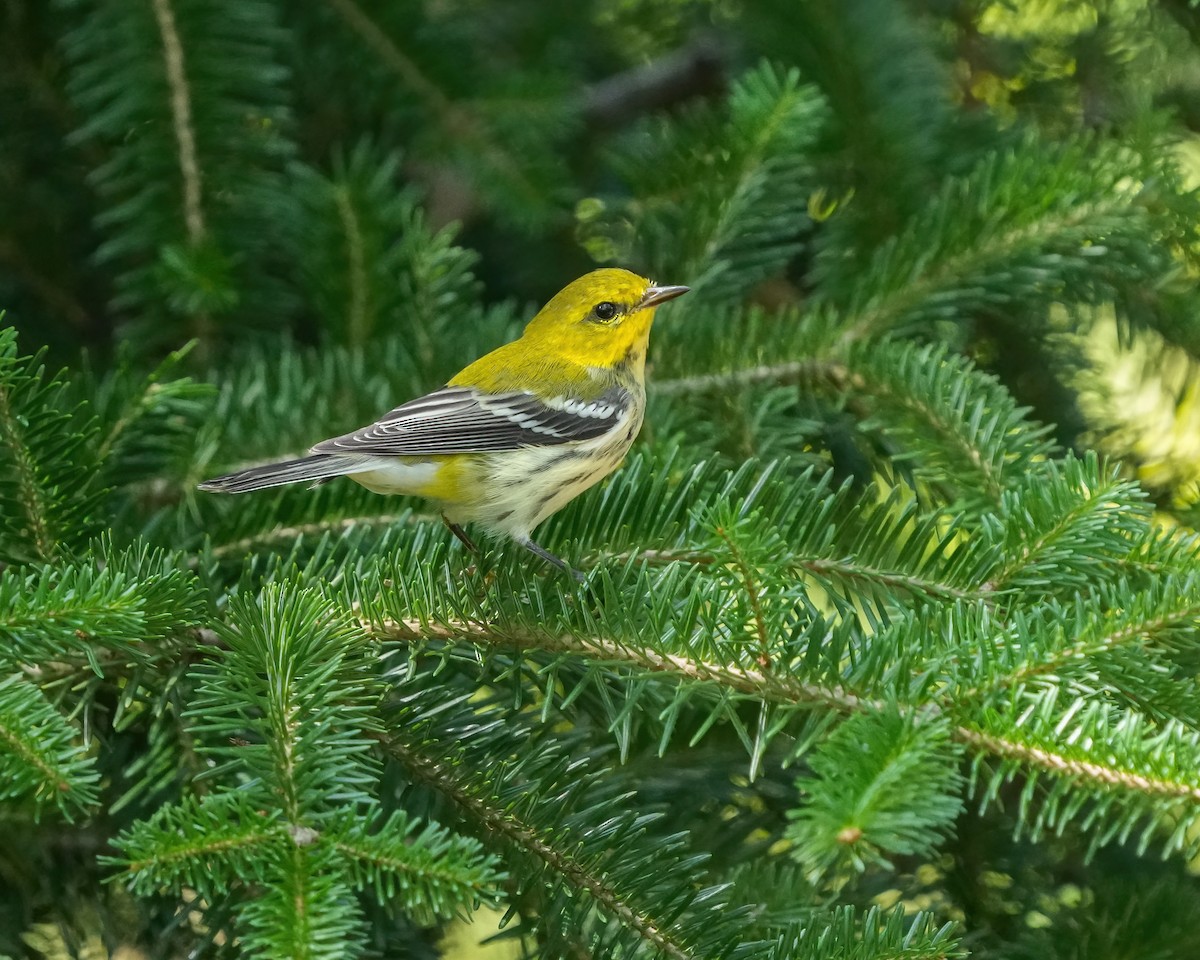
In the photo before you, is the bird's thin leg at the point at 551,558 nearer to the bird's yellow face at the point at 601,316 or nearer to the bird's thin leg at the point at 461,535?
the bird's thin leg at the point at 461,535

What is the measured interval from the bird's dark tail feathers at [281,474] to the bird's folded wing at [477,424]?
6 cm

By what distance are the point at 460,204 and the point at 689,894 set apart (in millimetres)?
2590

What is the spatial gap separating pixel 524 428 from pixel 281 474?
80cm

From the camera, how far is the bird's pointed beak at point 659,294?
266cm

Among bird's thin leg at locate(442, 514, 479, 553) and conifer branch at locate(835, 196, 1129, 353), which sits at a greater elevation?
conifer branch at locate(835, 196, 1129, 353)

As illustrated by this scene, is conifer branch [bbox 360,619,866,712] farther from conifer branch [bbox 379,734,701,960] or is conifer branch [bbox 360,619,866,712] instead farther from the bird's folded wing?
the bird's folded wing

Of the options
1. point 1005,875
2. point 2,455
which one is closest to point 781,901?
point 1005,875

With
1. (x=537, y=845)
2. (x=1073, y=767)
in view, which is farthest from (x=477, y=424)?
(x=1073, y=767)

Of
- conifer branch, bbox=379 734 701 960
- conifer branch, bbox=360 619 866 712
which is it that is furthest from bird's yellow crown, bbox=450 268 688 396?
conifer branch, bbox=379 734 701 960

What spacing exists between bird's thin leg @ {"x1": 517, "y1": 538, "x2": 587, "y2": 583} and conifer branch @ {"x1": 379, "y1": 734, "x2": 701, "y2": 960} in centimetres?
34

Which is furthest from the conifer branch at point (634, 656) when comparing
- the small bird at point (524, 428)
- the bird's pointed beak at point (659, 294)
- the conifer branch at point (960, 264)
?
the bird's pointed beak at point (659, 294)

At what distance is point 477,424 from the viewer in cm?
262

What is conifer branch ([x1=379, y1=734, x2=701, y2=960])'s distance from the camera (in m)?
1.53

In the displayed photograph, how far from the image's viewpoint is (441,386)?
8.77ft
